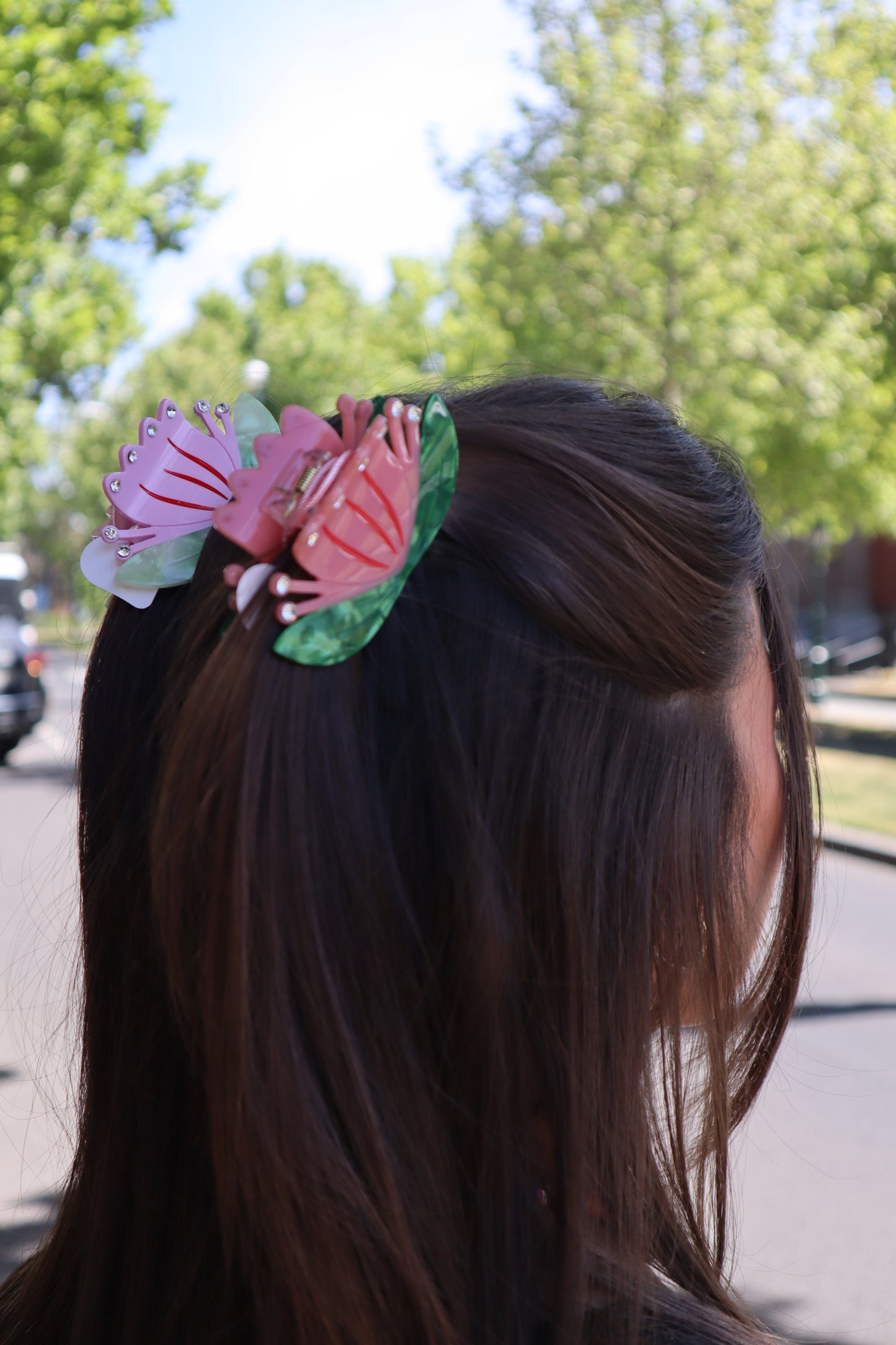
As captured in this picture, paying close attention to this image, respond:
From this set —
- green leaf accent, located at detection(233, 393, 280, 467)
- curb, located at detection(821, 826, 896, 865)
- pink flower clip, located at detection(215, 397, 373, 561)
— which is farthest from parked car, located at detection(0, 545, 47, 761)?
pink flower clip, located at detection(215, 397, 373, 561)

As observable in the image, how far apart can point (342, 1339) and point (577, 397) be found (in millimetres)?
703

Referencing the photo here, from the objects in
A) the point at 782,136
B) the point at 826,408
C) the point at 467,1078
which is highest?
the point at 782,136

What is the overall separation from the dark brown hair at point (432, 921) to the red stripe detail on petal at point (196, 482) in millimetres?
83

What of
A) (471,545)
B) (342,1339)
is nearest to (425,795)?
(471,545)

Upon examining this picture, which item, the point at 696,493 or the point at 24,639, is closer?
the point at 696,493

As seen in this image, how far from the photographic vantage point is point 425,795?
0.81 m

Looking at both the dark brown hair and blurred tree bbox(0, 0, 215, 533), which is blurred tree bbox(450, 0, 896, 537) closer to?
blurred tree bbox(0, 0, 215, 533)

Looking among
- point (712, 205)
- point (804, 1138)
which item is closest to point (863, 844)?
point (804, 1138)

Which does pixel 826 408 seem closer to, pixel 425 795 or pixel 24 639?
pixel 24 639

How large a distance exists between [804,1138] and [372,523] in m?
4.36

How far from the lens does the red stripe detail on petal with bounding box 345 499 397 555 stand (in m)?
0.78

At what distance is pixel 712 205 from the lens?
15.6 metres

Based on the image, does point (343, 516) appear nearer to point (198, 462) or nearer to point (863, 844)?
point (198, 462)

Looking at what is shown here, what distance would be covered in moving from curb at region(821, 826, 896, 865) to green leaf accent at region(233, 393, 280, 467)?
853 centimetres
